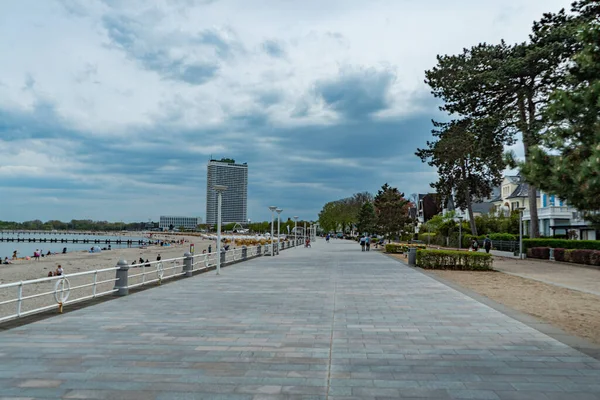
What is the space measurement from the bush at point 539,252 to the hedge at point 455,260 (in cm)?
1037

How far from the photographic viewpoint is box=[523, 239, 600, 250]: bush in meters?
27.0

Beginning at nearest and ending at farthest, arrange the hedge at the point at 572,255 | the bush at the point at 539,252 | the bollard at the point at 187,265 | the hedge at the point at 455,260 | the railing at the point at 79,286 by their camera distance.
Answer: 1. the railing at the point at 79,286
2. the bollard at the point at 187,265
3. the hedge at the point at 455,260
4. the hedge at the point at 572,255
5. the bush at the point at 539,252

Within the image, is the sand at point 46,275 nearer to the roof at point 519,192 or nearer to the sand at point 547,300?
the sand at point 547,300

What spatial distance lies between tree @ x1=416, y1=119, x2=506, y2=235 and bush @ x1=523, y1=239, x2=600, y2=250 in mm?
5610

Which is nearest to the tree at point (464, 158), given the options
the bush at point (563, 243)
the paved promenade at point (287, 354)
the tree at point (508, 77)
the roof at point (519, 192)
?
the tree at point (508, 77)

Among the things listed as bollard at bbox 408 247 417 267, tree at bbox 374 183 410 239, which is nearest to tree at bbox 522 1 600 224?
bollard at bbox 408 247 417 267

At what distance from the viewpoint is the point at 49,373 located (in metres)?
5.21

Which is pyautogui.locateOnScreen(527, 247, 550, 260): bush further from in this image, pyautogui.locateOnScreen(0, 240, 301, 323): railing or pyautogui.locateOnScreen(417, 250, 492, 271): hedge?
pyautogui.locateOnScreen(0, 240, 301, 323): railing

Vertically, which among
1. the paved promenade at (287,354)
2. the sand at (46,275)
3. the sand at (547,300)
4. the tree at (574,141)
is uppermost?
the tree at (574,141)

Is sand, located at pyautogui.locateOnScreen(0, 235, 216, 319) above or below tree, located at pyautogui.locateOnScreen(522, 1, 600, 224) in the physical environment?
below

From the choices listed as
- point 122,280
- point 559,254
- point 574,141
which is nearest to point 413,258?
point 559,254

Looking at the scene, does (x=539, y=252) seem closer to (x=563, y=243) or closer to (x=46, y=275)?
(x=563, y=243)

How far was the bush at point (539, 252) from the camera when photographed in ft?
97.8

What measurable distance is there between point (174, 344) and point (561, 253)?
27404 mm
